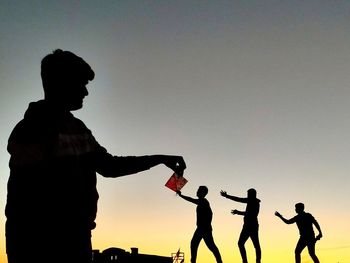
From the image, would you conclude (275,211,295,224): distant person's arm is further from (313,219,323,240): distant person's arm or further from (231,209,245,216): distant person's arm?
(231,209,245,216): distant person's arm

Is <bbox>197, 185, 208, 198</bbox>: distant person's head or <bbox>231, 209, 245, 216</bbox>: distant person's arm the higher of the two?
<bbox>197, 185, 208, 198</bbox>: distant person's head

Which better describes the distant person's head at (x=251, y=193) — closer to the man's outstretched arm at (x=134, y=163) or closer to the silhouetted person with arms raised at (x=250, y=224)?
the silhouetted person with arms raised at (x=250, y=224)

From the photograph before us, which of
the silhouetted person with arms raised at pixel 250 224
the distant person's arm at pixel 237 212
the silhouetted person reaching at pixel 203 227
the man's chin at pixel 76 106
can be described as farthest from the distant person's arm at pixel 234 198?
the man's chin at pixel 76 106

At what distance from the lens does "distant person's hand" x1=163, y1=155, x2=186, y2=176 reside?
2.40 m

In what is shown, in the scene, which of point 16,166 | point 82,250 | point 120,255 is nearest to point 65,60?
point 16,166

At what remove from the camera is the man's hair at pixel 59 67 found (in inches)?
88.1

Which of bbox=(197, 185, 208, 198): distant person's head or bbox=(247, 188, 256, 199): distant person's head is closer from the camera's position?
bbox=(197, 185, 208, 198): distant person's head

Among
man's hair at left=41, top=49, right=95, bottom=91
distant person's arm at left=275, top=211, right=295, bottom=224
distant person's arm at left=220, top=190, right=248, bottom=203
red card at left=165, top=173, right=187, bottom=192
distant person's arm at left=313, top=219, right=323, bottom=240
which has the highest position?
distant person's arm at left=220, top=190, right=248, bottom=203

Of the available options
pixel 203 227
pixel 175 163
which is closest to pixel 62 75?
pixel 175 163

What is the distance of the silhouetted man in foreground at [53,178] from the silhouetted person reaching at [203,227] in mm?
9967

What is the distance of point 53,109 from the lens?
7.18 ft

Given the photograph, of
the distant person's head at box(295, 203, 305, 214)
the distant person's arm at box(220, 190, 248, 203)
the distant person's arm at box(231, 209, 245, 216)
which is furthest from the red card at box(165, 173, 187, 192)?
the distant person's head at box(295, 203, 305, 214)

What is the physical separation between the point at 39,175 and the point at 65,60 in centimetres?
59

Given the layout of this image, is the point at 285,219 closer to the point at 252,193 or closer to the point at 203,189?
the point at 252,193
